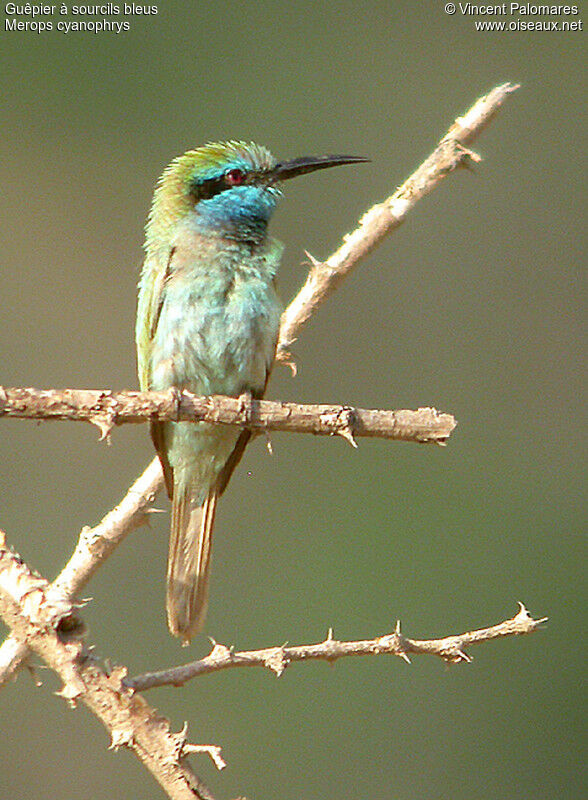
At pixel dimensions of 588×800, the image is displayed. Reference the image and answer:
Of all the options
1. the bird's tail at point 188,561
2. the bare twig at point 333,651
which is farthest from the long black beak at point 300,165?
the bare twig at point 333,651

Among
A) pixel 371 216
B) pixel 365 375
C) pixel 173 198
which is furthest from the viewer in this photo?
pixel 365 375

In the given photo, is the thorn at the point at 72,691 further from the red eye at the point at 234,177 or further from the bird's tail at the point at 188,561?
the red eye at the point at 234,177

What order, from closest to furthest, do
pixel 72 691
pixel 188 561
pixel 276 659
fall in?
pixel 72 691 → pixel 276 659 → pixel 188 561

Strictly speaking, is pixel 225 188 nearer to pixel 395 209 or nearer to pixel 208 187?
pixel 208 187

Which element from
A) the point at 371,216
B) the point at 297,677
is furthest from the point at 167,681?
the point at 297,677

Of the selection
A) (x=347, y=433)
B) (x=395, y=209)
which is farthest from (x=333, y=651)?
(x=395, y=209)

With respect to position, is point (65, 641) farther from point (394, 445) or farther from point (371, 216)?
point (394, 445)
